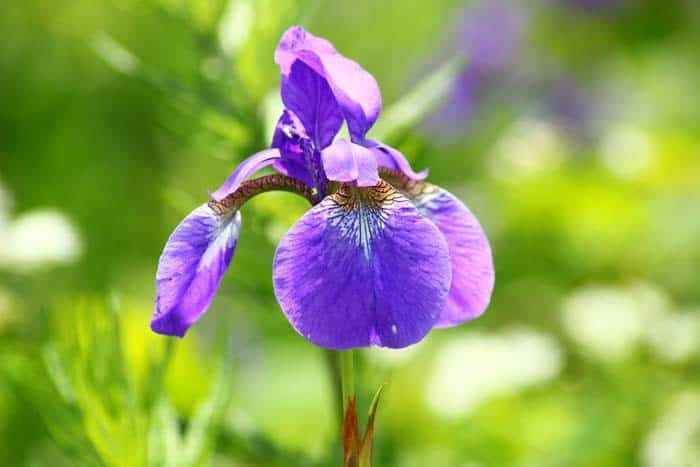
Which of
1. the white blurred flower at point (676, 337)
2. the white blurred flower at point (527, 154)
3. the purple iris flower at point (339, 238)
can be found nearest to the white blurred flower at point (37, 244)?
the purple iris flower at point (339, 238)

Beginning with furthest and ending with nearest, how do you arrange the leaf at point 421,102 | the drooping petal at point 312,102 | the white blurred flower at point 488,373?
1. the white blurred flower at point 488,373
2. the leaf at point 421,102
3. the drooping petal at point 312,102

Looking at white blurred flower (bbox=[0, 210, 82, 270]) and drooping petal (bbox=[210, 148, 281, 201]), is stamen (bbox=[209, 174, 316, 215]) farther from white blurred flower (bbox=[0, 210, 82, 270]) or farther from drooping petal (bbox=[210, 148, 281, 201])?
white blurred flower (bbox=[0, 210, 82, 270])

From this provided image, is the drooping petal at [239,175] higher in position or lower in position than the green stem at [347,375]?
higher

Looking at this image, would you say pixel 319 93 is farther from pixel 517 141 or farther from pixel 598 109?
pixel 598 109

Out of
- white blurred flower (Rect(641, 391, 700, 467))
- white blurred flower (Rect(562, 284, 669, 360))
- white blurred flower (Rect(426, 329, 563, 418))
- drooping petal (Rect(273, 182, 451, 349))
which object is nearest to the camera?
drooping petal (Rect(273, 182, 451, 349))

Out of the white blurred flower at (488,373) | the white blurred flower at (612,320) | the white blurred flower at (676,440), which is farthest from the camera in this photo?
the white blurred flower at (612,320)

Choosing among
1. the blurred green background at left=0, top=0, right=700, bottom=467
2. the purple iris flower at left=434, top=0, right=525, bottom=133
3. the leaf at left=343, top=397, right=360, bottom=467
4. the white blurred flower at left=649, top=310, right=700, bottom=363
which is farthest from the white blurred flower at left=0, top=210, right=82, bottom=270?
the purple iris flower at left=434, top=0, right=525, bottom=133

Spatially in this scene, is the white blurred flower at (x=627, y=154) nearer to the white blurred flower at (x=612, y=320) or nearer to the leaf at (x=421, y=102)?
the white blurred flower at (x=612, y=320)
